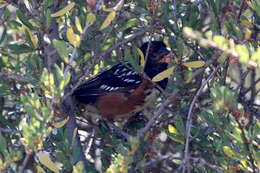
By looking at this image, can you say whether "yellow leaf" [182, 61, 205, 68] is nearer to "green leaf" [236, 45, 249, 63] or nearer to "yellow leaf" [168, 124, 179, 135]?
"yellow leaf" [168, 124, 179, 135]

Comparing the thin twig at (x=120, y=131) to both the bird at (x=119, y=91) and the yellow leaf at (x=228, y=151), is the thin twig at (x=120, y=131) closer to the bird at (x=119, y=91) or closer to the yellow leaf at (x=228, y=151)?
the bird at (x=119, y=91)

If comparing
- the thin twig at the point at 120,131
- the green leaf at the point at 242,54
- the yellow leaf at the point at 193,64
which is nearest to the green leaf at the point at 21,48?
the thin twig at the point at 120,131

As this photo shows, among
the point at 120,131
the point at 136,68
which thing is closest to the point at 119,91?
the point at 120,131

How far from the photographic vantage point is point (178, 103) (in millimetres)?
3158

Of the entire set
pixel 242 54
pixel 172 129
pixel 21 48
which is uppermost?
pixel 242 54

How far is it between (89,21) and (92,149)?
1425mm

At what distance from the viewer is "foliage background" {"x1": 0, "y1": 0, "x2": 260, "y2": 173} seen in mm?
1981

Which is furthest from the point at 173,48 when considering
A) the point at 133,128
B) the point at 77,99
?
the point at 77,99

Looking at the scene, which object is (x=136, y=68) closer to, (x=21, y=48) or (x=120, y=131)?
(x=21, y=48)

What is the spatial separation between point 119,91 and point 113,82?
83 millimetres

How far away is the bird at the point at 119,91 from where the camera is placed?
3598 mm

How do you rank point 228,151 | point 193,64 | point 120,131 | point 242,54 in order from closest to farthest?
point 242,54 → point 228,151 → point 193,64 → point 120,131

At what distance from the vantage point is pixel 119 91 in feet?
12.5

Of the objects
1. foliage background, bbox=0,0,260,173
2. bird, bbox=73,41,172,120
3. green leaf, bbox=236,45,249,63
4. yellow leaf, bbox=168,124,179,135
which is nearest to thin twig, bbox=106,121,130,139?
foliage background, bbox=0,0,260,173
